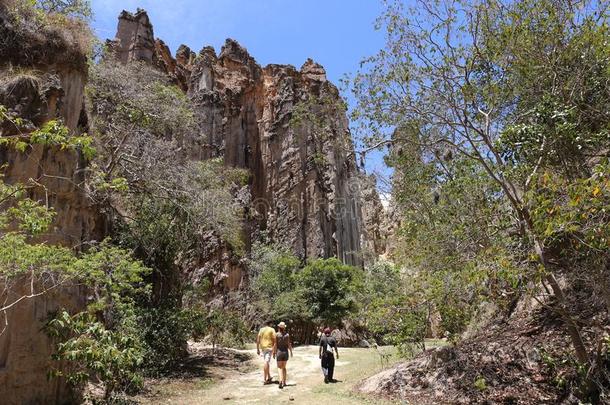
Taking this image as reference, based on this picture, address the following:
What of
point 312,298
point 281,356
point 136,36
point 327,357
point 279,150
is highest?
point 136,36

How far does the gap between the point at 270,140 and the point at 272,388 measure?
43.7 meters

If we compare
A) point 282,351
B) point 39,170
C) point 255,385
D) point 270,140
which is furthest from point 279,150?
point 39,170

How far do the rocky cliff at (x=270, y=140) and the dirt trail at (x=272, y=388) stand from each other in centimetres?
2900

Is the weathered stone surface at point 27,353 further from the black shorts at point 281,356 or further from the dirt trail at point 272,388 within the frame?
the black shorts at point 281,356

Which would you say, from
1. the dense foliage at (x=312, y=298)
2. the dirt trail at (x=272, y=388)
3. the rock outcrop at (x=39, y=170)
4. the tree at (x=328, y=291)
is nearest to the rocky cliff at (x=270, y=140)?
the dense foliage at (x=312, y=298)

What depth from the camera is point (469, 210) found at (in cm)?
1036

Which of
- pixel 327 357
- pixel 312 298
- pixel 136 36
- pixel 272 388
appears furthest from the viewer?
pixel 136 36

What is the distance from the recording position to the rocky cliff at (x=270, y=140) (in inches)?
1907

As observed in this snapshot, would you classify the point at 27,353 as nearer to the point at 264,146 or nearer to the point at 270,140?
the point at 270,140

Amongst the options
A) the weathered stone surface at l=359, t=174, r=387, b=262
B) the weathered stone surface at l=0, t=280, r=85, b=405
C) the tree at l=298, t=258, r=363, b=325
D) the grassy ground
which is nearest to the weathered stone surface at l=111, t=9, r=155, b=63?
the weathered stone surface at l=359, t=174, r=387, b=262

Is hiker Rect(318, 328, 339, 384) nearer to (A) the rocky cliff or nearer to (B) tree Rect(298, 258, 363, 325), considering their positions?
(B) tree Rect(298, 258, 363, 325)

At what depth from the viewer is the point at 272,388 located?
39.0 feet

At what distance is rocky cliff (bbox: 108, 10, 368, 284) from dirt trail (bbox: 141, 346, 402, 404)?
29002 mm

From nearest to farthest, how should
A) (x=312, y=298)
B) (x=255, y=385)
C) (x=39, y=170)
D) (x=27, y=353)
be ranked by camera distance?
1. (x=27, y=353)
2. (x=39, y=170)
3. (x=255, y=385)
4. (x=312, y=298)
